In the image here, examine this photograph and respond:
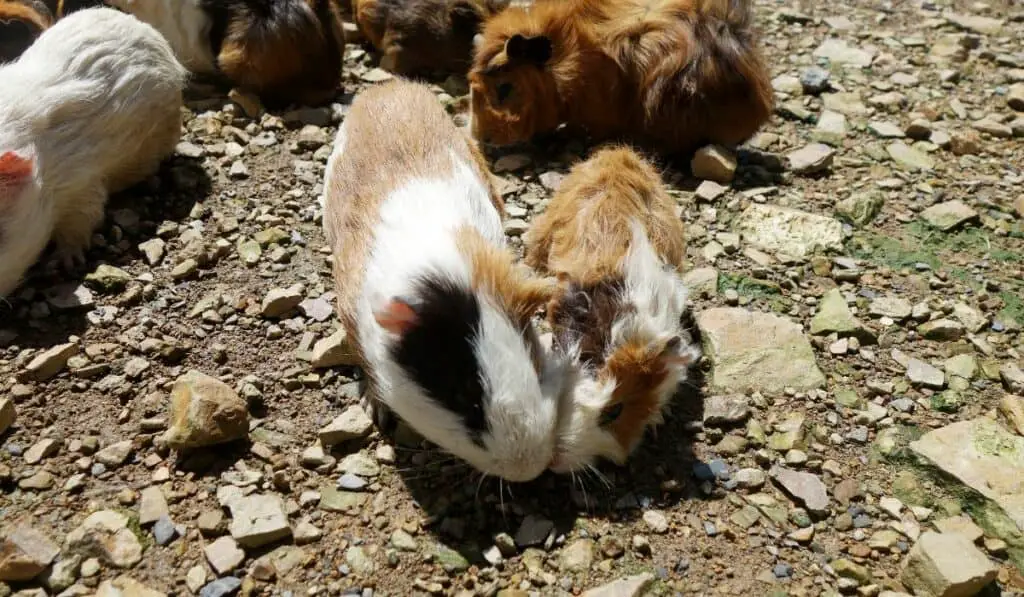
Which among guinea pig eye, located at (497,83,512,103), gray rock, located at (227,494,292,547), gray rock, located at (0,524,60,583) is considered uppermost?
guinea pig eye, located at (497,83,512,103)

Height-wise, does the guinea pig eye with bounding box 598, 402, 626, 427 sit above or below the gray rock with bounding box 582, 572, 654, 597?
above

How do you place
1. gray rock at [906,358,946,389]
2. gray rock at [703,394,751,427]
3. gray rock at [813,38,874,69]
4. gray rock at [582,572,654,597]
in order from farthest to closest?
gray rock at [813,38,874,69], gray rock at [906,358,946,389], gray rock at [703,394,751,427], gray rock at [582,572,654,597]

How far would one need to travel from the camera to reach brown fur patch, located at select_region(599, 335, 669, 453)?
2.52 m

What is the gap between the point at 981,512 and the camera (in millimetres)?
2547

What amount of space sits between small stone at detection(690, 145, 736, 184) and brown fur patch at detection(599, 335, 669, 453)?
1746mm

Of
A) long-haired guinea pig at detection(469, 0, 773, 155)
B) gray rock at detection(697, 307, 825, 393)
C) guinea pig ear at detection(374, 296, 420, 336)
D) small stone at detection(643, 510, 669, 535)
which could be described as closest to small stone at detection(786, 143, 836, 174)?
long-haired guinea pig at detection(469, 0, 773, 155)

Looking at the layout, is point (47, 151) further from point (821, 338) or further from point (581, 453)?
point (821, 338)

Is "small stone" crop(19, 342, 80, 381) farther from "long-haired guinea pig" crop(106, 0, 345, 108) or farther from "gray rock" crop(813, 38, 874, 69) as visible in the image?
"gray rock" crop(813, 38, 874, 69)

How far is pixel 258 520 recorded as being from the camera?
2.47 meters

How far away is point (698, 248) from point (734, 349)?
69 centimetres

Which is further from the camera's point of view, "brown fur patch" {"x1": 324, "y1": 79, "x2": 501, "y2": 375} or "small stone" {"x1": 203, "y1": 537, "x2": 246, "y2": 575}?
"brown fur patch" {"x1": 324, "y1": 79, "x2": 501, "y2": 375}

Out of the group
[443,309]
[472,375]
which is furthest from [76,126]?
[472,375]

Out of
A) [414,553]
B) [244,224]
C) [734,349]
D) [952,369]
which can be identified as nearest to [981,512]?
[952,369]

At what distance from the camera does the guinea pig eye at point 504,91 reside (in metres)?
4.22
